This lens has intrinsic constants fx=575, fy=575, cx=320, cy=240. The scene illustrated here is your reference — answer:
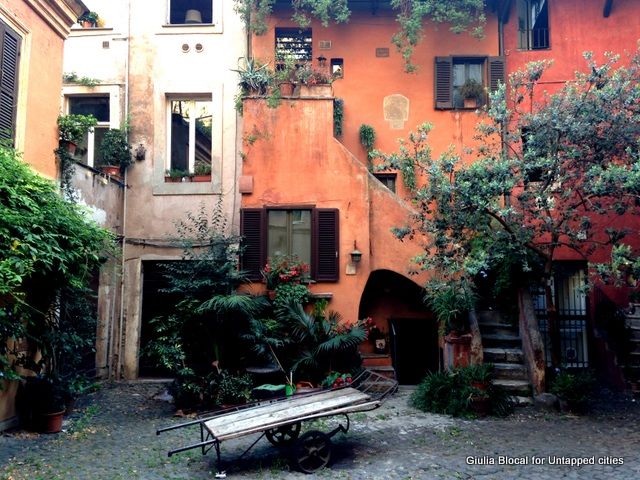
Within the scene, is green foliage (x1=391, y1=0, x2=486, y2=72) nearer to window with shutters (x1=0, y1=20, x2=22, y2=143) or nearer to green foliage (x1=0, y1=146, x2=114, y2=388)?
window with shutters (x1=0, y1=20, x2=22, y2=143)

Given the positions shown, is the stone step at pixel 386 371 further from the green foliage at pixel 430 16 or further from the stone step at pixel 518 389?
the green foliage at pixel 430 16

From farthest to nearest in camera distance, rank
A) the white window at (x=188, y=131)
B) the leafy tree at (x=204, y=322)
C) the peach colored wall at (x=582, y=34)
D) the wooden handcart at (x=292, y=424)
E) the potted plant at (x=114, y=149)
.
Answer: the white window at (x=188, y=131) → the peach colored wall at (x=582, y=34) → the potted plant at (x=114, y=149) → the leafy tree at (x=204, y=322) → the wooden handcart at (x=292, y=424)

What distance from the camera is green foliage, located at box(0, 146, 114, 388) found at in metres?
5.82

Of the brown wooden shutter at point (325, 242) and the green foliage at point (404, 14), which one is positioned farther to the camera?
the green foliage at point (404, 14)

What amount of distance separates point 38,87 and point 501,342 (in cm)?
859

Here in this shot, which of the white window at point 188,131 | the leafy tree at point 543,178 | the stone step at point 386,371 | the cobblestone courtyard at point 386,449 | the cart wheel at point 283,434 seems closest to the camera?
the cobblestone courtyard at point 386,449

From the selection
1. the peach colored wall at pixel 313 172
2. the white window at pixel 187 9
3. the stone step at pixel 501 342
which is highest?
the white window at pixel 187 9

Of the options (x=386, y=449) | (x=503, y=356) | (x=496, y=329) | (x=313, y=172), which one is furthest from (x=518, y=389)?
(x=313, y=172)

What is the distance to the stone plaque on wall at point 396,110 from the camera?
12.9 meters

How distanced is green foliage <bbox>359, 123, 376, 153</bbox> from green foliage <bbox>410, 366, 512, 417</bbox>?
5620 mm

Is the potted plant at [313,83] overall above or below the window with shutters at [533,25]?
below

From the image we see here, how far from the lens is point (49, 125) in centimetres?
881

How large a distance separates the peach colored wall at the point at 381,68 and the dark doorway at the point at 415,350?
3.91m

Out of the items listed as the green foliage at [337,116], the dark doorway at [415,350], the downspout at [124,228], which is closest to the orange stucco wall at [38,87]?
the downspout at [124,228]
